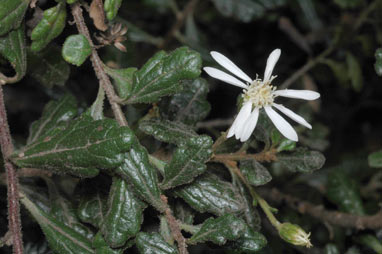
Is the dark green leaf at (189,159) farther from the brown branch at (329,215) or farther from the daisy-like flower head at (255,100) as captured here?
the brown branch at (329,215)

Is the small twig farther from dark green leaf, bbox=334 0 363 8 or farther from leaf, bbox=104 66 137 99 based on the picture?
dark green leaf, bbox=334 0 363 8

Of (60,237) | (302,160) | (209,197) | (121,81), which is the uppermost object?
(121,81)

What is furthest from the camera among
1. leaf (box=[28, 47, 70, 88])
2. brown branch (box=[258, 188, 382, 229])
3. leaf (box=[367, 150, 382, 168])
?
brown branch (box=[258, 188, 382, 229])

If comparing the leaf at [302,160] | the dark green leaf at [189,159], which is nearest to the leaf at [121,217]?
the dark green leaf at [189,159]

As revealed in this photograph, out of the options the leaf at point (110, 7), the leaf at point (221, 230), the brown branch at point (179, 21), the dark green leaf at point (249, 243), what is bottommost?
the dark green leaf at point (249, 243)

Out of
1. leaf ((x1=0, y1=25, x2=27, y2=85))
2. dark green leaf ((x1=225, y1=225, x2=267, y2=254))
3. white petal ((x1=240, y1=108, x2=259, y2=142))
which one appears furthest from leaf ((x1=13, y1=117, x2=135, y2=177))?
dark green leaf ((x1=225, y1=225, x2=267, y2=254))

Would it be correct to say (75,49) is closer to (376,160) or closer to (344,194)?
(376,160)

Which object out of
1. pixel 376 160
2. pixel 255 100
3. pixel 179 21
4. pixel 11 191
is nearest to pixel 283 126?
pixel 255 100
